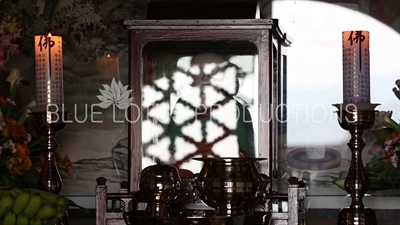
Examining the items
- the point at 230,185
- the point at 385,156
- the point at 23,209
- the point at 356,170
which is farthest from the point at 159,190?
the point at 385,156

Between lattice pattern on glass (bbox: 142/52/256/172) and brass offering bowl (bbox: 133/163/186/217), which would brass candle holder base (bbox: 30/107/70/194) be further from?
brass offering bowl (bbox: 133/163/186/217)

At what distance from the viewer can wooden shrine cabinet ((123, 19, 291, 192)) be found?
2.22 meters

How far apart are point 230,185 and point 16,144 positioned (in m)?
1.23

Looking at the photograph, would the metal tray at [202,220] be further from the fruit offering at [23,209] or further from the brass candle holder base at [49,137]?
the brass candle holder base at [49,137]

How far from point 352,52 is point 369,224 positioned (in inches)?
15.8

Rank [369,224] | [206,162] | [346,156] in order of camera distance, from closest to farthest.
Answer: [206,162] → [369,224] → [346,156]

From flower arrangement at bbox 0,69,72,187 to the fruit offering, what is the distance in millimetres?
1170

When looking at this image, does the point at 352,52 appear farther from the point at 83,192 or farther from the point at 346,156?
the point at 83,192

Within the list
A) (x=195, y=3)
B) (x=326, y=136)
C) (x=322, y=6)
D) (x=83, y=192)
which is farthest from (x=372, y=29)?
(x=83, y=192)

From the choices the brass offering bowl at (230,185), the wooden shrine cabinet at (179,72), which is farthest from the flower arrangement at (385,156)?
the brass offering bowl at (230,185)

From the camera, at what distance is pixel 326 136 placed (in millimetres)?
2713

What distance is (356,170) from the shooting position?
1.93 m

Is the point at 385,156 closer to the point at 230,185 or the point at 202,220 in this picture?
the point at 230,185

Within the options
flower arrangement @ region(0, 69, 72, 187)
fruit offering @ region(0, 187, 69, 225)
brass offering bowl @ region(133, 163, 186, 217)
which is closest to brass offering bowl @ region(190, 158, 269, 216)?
brass offering bowl @ region(133, 163, 186, 217)
